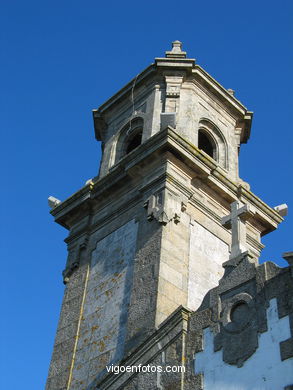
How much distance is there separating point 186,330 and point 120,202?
647 centimetres

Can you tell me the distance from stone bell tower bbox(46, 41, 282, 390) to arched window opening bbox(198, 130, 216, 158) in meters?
0.04

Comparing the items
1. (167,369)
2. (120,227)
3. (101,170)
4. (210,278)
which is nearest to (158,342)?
(167,369)

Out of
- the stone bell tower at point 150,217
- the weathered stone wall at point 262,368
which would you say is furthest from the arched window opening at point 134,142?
the weathered stone wall at point 262,368

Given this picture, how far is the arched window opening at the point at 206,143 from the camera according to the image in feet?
64.6

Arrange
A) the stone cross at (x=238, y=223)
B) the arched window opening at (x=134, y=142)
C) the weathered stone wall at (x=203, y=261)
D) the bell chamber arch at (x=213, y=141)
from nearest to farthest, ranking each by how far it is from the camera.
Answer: the stone cross at (x=238, y=223), the weathered stone wall at (x=203, y=261), the bell chamber arch at (x=213, y=141), the arched window opening at (x=134, y=142)

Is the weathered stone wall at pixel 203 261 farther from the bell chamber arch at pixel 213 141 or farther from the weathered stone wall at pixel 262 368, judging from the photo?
the weathered stone wall at pixel 262 368

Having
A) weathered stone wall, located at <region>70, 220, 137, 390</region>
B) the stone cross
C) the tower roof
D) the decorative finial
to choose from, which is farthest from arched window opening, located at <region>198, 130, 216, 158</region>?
the stone cross

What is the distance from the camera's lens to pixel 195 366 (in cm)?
1080

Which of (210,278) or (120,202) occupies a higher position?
(120,202)

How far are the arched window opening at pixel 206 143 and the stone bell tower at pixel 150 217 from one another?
4cm

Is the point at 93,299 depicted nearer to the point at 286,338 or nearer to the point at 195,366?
the point at 195,366

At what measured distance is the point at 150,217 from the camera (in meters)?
15.6

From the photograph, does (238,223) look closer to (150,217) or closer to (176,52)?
(150,217)

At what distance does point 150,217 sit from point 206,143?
17.0 ft
